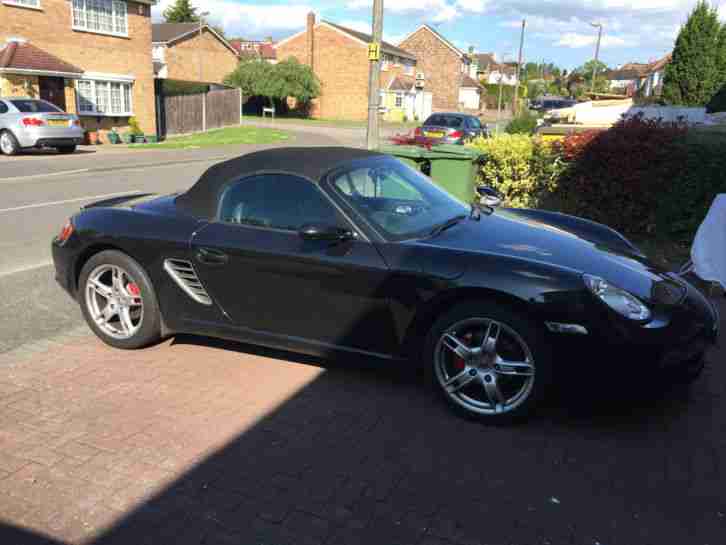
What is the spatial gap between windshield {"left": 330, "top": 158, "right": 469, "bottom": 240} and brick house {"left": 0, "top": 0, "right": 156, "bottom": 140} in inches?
857

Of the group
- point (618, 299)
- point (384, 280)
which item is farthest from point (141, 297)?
point (618, 299)

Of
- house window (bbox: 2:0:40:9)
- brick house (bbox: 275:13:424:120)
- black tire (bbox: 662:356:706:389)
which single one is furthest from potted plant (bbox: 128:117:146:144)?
brick house (bbox: 275:13:424:120)

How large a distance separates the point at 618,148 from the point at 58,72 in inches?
841

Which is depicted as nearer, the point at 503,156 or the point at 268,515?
the point at 268,515

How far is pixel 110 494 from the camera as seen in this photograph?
9.74 feet

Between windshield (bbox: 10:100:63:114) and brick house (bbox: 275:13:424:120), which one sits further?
brick house (bbox: 275:13:424:120)

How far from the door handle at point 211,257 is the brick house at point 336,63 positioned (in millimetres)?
51087

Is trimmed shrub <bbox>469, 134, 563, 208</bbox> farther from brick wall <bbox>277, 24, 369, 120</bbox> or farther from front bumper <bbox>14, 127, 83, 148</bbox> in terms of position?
brick wall <bbox>277, 24, 369, 120</bbox>

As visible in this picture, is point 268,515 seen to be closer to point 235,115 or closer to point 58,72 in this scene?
point 58,72

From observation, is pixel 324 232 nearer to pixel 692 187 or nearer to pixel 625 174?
pixel 625 174

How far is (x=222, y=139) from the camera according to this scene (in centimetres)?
2834

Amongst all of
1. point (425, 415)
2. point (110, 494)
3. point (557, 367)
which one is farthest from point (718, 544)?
point (110, 494)

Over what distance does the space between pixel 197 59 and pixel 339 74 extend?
12.0m

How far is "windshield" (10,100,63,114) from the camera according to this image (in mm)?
19594
